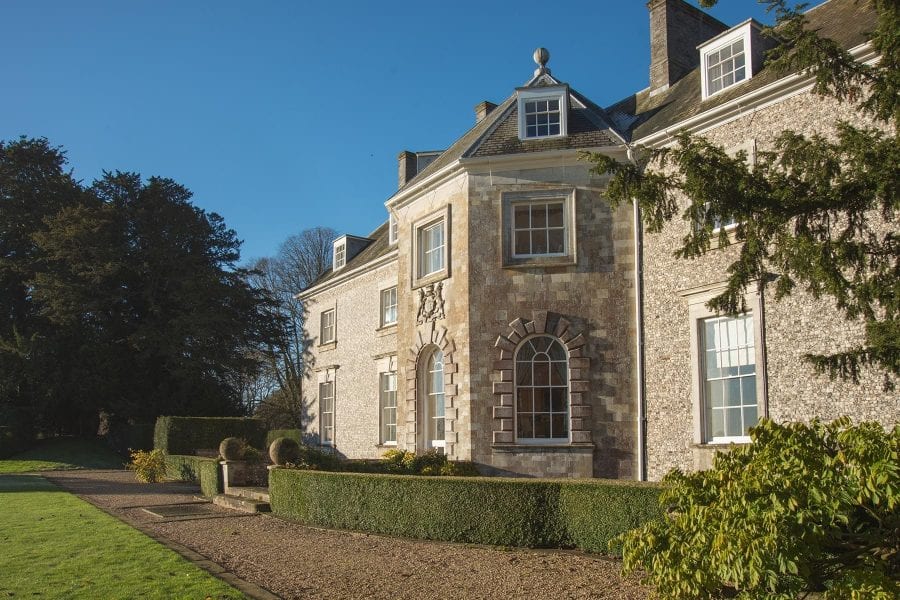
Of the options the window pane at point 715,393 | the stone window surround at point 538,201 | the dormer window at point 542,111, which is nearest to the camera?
the window pane at point 715,393

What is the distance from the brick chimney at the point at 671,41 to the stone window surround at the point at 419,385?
7.64 m

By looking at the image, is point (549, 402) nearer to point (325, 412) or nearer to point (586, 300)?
point (586, 300)

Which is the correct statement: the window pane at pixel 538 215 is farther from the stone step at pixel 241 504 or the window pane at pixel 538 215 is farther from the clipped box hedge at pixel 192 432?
the clipped box hedge at pixel 192 432

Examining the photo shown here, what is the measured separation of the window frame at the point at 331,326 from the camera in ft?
86.1

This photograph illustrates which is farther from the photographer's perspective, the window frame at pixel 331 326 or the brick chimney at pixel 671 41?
the window frame at pixel 331 326

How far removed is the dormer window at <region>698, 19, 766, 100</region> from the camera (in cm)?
1398

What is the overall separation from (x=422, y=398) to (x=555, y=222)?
187 inches

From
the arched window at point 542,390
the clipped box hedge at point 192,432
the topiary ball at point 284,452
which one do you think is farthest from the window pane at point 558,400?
the clipped box hedge at point 192,432

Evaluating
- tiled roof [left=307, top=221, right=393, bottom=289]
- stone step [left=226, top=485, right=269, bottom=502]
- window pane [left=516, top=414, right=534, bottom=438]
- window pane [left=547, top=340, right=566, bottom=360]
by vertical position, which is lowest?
stone step [left=226, top=485, right=269, bottom=502]

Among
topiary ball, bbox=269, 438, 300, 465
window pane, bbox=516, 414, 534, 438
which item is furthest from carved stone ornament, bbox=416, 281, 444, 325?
topiary ball, bbox=269, 438, 300, 465

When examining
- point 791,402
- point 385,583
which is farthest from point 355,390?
point 385,583

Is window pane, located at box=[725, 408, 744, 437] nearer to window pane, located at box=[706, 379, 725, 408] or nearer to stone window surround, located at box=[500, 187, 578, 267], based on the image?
window pane, located at box=[706, 379, 725, 408]

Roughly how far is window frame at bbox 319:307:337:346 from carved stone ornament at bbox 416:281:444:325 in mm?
9863

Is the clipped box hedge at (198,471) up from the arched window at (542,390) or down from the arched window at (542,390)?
down
